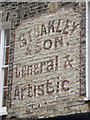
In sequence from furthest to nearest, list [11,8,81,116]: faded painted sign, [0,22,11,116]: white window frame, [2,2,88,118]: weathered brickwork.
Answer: [0,22,11,116]: white window frame, [11,8,81,116]: faded painted sign, [2,2,88,118]: weathered brickwork

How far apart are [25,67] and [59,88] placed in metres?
1.40

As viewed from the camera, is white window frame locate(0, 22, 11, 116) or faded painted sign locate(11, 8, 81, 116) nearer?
faded painted sign locate(11, 8, 81, 116)

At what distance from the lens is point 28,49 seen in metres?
13.4

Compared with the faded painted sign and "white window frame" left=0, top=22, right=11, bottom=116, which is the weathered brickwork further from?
"white window frame" left=0, top=22, right=11, bottom=116

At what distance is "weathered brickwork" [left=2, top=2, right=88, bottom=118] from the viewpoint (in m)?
12.2

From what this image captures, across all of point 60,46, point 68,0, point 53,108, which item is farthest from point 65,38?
point 53,108

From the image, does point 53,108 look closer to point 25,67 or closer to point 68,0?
point 25,67

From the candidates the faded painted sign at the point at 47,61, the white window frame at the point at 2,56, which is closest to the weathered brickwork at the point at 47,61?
the faded painted sign at the point at 47,61

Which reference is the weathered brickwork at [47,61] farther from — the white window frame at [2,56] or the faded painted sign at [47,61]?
the white window frame at [2,56]

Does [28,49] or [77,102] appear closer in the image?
[77,102]

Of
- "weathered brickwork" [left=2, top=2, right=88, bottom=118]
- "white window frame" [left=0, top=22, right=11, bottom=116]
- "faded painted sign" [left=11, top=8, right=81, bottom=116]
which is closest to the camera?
"weathered brickwork" [left=2, top=2, right=88, bottom=118]

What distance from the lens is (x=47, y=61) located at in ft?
42.1

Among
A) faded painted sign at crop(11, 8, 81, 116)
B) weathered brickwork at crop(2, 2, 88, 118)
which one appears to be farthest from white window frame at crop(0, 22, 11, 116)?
faded painted sign at crop(11, 8, 81, 116)

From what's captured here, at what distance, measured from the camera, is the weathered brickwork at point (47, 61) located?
1218cm
